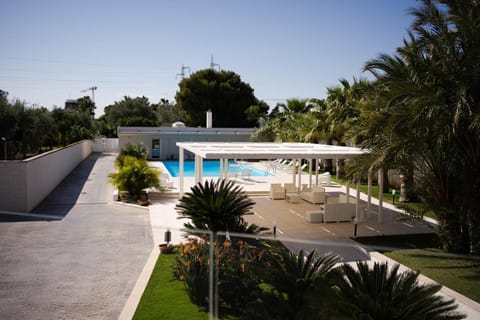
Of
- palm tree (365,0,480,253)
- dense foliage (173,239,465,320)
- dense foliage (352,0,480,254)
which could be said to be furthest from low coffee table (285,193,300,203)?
dense foliage (173,239,465,320)

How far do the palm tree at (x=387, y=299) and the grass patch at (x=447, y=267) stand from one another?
3.66 metres

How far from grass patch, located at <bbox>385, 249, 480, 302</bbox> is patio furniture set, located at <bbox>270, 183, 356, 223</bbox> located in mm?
3406

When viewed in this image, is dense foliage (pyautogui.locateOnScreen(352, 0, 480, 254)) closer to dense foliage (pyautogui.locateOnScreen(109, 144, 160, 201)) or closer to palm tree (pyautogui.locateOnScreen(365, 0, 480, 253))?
palm tree (pyautogui.locateOnScreen(365, 0, 480, 253))

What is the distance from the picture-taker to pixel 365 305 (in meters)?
4.62

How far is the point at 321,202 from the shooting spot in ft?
57.0

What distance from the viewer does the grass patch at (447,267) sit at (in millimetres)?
8498

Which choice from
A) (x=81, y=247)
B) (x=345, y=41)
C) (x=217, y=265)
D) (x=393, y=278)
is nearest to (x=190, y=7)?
(x=345, y=41)

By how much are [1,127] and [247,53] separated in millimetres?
19125

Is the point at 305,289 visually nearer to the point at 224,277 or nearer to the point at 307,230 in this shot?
the point at 224,277

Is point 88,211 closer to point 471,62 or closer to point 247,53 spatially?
point 471,62

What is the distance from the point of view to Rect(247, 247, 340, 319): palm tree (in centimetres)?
490

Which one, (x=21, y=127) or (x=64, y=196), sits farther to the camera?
(x=21, y=127)

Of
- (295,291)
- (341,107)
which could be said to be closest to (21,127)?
(341,107)

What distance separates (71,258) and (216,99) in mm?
47041
